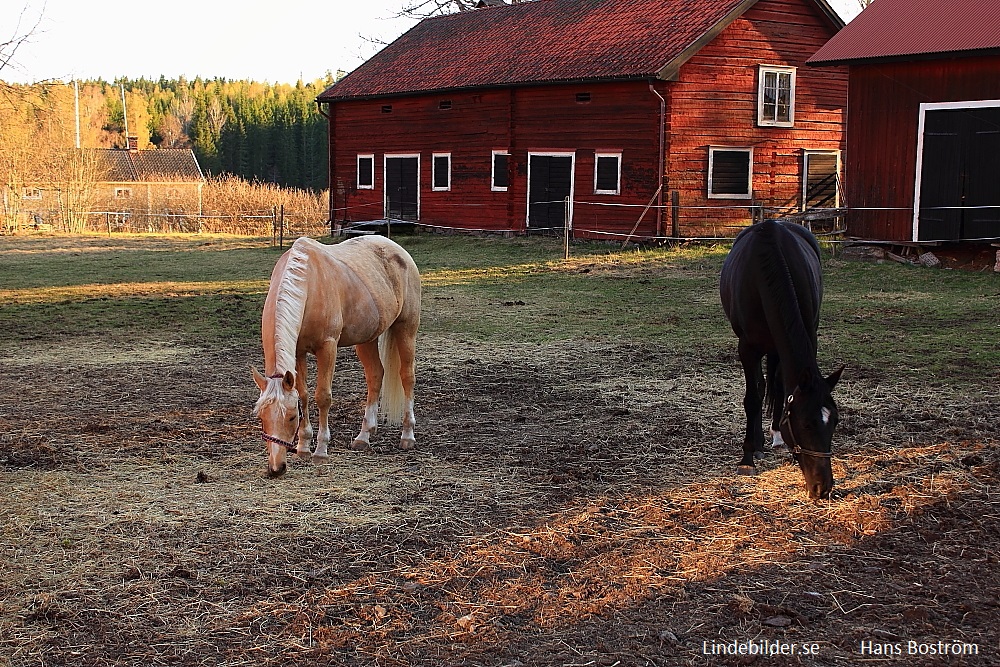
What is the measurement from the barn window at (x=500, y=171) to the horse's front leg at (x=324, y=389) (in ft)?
64.9

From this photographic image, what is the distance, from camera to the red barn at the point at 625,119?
23047 mm

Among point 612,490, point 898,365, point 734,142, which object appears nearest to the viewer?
point 612,490

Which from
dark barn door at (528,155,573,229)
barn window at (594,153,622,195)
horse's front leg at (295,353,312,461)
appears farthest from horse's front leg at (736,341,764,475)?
dark barn door at (528,155,573,229)

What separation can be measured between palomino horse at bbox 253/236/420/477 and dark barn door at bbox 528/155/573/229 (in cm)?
1749

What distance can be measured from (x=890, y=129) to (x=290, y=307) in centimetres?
1520

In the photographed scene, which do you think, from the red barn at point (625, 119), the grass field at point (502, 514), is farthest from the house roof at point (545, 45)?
the grass field at point (502, 514)

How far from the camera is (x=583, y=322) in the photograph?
41.9ft

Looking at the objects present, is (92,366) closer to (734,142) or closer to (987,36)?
(987,36)

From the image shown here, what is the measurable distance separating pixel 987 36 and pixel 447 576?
15.6 m

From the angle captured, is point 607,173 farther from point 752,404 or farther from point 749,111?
point 752,404

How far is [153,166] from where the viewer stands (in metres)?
70.9

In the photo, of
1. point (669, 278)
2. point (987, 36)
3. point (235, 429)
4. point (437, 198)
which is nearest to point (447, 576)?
point (235, 429)

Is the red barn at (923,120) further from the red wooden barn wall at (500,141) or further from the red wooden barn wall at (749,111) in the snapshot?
the red wooden barn wall at (500,141)

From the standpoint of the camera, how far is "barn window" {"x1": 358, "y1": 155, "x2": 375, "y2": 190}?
30250 mm
